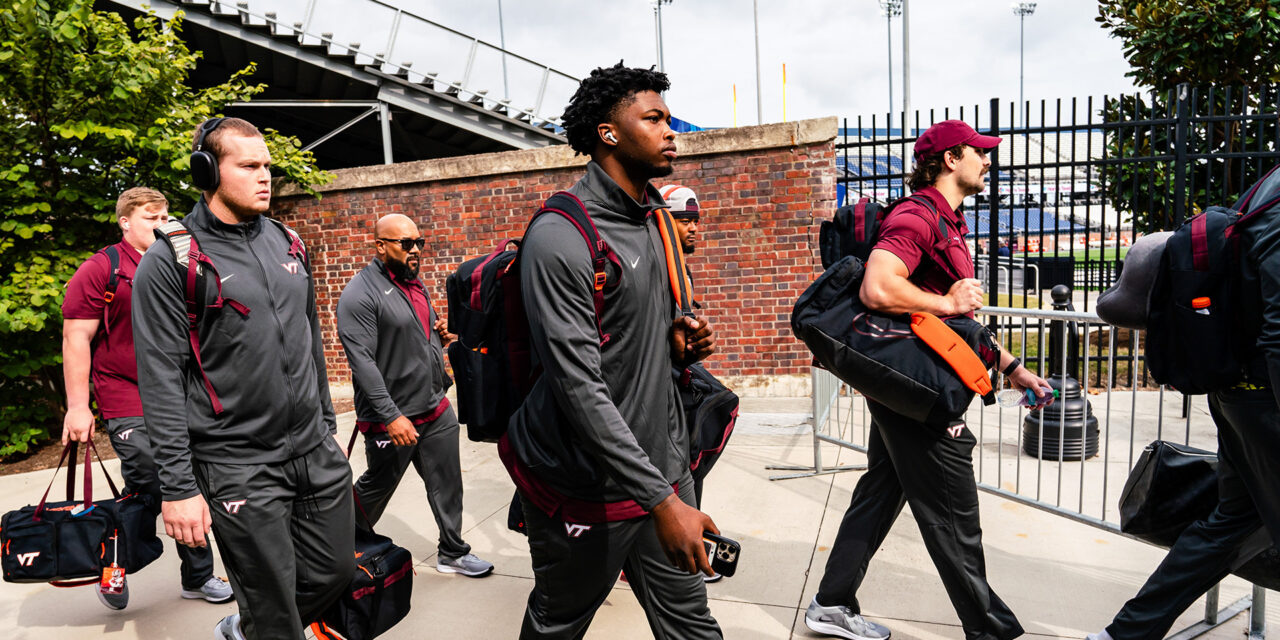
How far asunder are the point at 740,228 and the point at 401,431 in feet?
17.0

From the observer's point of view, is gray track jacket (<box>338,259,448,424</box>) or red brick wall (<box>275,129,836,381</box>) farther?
red brick wall (<box>275,129,836,381</box>)

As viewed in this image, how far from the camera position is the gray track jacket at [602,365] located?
1.91 m

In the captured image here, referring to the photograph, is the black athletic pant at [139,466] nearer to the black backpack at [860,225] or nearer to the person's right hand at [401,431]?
the person's right hand at [401,431]

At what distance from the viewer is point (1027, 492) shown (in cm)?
500

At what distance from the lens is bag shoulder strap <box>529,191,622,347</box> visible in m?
1.99

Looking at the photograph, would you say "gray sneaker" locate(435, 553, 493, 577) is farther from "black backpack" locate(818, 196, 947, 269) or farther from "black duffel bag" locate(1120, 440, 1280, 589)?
"black duffel bag" locate(1120, 440, 1280, 589)

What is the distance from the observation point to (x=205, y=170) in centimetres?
253

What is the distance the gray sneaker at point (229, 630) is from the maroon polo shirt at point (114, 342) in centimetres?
125

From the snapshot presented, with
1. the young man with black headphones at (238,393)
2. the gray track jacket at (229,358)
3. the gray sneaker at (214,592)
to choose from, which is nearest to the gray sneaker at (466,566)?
the gray sneaker at (214,592)

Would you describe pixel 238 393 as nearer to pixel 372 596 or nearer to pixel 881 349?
pixel 372 596

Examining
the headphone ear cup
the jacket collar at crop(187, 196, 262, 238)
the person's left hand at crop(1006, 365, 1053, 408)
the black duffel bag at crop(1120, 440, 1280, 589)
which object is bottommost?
the black duffel bag at crop(1120, 440, 1280, 589)

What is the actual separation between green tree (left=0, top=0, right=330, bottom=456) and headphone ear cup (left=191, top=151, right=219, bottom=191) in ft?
18.7

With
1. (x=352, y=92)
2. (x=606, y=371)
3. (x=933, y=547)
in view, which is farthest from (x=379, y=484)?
(x=352, y=92)

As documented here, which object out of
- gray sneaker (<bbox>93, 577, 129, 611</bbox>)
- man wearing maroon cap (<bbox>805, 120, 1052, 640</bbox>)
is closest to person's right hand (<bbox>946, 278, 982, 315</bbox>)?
man wearing maroon cap (<bbox>805, 120, 1052, 640</bbox>)
